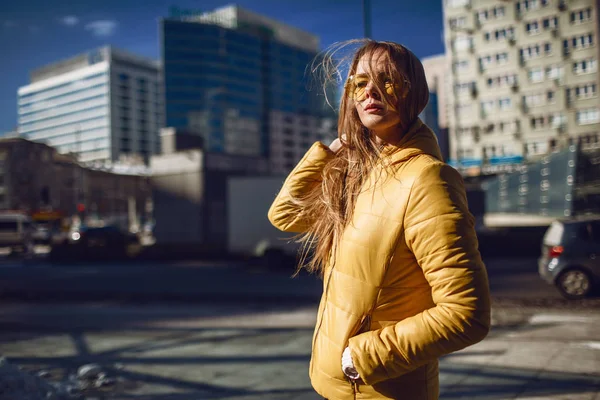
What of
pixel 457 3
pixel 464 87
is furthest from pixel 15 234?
pixel 457 3

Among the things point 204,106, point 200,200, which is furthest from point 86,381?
point 204,106

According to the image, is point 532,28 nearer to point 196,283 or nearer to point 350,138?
point 196,283

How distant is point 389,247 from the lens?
149 cm

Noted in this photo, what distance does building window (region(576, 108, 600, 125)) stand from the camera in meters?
44.3

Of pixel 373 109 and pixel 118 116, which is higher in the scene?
pixel 118 116

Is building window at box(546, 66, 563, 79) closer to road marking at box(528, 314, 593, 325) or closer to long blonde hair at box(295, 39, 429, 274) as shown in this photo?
road marking at box(528, 314, 593, 325)

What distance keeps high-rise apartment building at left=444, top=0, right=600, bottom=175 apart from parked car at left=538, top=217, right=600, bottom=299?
3213cm

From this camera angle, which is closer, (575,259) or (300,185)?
(300,185)

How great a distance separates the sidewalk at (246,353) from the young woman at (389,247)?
353cm

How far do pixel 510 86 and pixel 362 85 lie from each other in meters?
61.0

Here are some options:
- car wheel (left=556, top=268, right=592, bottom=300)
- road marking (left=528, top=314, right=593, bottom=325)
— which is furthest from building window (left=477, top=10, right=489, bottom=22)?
road marking (left=528, top=314, right=593, bottom=325)

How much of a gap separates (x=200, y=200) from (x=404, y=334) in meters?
26.0

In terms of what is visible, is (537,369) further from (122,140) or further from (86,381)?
(122,140)

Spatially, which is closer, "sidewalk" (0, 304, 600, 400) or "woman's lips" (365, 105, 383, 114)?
"woman's lips" (365, 105, 383, 114)
